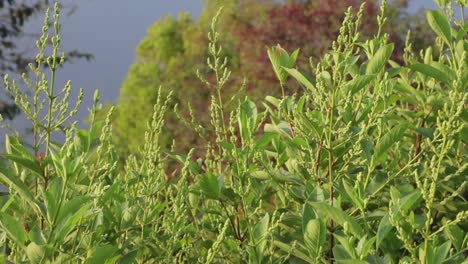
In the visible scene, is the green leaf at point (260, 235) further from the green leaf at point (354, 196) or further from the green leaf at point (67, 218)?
the green leaf at point (67, 218)

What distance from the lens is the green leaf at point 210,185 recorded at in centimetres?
250

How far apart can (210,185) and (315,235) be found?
49cm

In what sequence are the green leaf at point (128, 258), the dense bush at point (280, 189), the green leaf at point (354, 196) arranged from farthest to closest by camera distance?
the green leaf at point (354, 196) → the green leaf at point (128, 258) → the dense bush at point (280, 189)

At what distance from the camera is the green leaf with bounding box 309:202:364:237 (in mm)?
2047

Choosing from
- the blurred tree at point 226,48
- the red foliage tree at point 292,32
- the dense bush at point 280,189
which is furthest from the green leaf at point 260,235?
the red foliage tree at point 292,32

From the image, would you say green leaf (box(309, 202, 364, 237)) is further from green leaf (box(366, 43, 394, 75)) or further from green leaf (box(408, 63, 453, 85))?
green leaf (box(408, 63, 453, 85))

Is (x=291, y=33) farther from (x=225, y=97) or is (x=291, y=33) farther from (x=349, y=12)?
(x=349, y=12)

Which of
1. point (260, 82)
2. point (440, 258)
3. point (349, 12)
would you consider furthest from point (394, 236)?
point (260, 82)

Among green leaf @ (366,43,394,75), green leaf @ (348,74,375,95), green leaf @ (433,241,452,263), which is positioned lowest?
green leaf @ (433,241,452,263)

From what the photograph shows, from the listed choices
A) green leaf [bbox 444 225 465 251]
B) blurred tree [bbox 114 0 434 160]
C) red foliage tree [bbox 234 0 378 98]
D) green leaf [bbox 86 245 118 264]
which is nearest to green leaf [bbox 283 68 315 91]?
green leaf [bbox 444 225 465 251]

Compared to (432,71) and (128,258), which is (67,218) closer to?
(128,258)

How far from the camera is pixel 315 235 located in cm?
212

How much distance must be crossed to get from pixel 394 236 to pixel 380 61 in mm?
603

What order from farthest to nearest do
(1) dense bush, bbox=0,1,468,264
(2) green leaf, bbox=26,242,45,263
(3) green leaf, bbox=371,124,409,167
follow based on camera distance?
(3) green leaf, bbox=371,124,409,167 < (1) dense bush, bbox=0,1,468,264 < (2) green leaf, bbox=26,242,45,263
